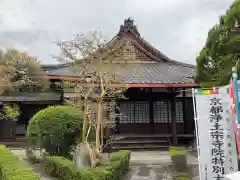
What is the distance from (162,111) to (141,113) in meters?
1.35

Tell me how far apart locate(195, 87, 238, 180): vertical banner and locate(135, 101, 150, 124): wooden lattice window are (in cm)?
1212

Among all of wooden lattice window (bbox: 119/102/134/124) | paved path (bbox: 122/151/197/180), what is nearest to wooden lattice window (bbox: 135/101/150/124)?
wooden lattice window (bbox: 119/102/134/124)

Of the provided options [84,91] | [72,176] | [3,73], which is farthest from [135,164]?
[3,73]

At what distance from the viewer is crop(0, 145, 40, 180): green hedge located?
6812 mm

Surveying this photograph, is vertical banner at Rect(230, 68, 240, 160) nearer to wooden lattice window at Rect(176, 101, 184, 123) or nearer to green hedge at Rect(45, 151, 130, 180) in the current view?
green hedge at Rect(45, 151, 130, 180)

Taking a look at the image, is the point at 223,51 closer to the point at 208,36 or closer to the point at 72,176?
the point at 208,36

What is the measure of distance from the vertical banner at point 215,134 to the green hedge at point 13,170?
3806 mm

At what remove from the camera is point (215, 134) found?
6.89 m

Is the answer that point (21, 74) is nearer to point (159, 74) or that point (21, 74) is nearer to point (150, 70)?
point (150, 70)

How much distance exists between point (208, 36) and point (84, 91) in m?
5.13

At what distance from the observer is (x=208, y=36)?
38.0 ft

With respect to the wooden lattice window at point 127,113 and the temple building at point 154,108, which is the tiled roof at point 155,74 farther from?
the wooden lattice window at point 127,113

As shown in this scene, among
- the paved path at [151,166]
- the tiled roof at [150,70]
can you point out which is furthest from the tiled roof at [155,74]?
the paved path at [151,166]

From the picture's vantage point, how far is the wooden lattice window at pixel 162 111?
63.2 ft
